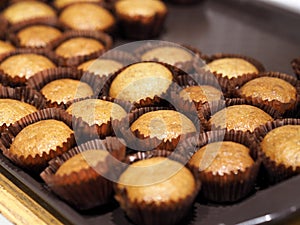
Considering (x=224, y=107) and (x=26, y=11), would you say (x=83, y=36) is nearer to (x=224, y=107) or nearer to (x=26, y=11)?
(x=26, y=11)

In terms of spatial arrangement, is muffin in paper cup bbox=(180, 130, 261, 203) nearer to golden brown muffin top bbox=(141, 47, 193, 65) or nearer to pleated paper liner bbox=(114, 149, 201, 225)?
pleated paper liner bbox=(114, 149, 201, 225)

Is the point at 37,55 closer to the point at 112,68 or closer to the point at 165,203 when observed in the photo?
the point at 112,68

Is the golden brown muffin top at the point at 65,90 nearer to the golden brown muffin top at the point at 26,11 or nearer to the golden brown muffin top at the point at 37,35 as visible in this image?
the golden brown muffin top at the point at 37,35

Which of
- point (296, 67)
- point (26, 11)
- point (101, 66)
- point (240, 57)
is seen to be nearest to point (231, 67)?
point (240, 57)

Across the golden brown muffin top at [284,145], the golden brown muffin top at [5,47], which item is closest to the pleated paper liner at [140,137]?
the golden brown muffin top at [284,145]

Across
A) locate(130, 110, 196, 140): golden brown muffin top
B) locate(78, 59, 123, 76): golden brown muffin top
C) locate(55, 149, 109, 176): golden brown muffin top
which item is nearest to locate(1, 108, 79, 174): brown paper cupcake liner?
locate(55, 149, 109, 176): golden brown muffin top
